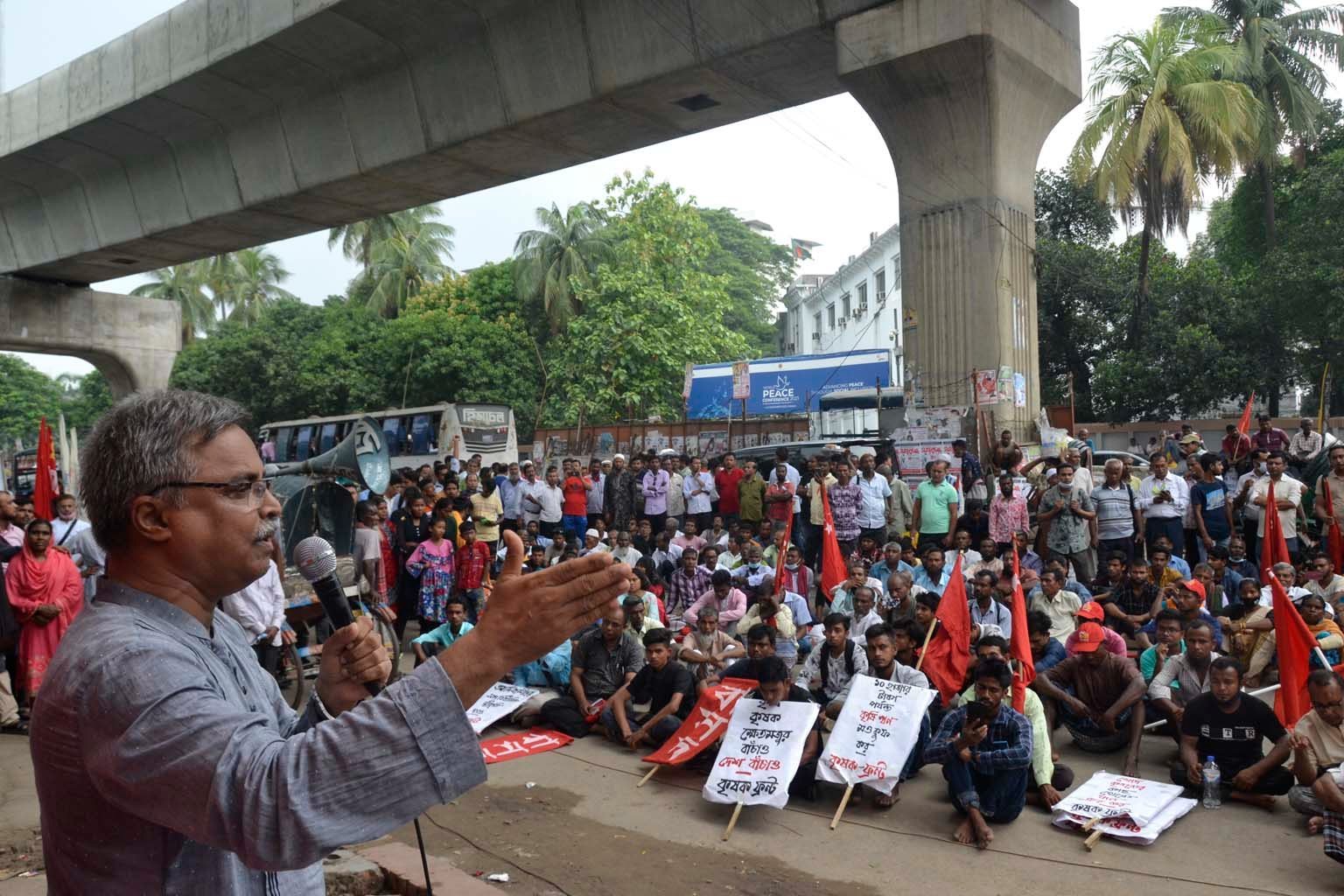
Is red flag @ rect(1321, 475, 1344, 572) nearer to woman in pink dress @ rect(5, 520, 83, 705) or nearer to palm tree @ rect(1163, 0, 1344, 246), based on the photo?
woman in pink dress @ rect(5, 520, 83, 705)

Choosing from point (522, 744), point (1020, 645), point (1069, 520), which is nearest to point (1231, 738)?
point (1020, 645)

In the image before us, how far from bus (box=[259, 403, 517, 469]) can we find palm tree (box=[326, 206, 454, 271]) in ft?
55.9

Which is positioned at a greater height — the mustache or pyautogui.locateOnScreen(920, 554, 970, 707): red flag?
the mustache

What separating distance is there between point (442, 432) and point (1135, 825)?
19642 mm

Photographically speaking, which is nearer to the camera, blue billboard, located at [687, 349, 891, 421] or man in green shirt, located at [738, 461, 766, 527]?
man in green shirt, located at [738, 461, 766, 527]

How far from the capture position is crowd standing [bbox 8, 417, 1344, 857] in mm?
6574

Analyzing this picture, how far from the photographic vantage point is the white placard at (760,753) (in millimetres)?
6410

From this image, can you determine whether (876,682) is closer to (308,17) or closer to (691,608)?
(691,608)

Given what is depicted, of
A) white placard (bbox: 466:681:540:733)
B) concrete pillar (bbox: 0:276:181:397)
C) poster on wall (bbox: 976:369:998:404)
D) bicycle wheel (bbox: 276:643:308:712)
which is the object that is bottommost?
white placard (bbox: 466:681:540:733)

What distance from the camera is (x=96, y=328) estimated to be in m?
19.4

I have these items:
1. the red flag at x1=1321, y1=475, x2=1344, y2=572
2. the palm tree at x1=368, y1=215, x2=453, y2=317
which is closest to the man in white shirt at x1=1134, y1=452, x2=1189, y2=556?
the red flag at x1=1321, y1=475, x2=1344, y2=572

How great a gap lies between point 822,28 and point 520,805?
26.2ft

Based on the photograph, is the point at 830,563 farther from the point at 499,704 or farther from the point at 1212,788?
the point at 1212,788

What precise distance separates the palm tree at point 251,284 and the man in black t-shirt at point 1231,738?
46384 millimetres
